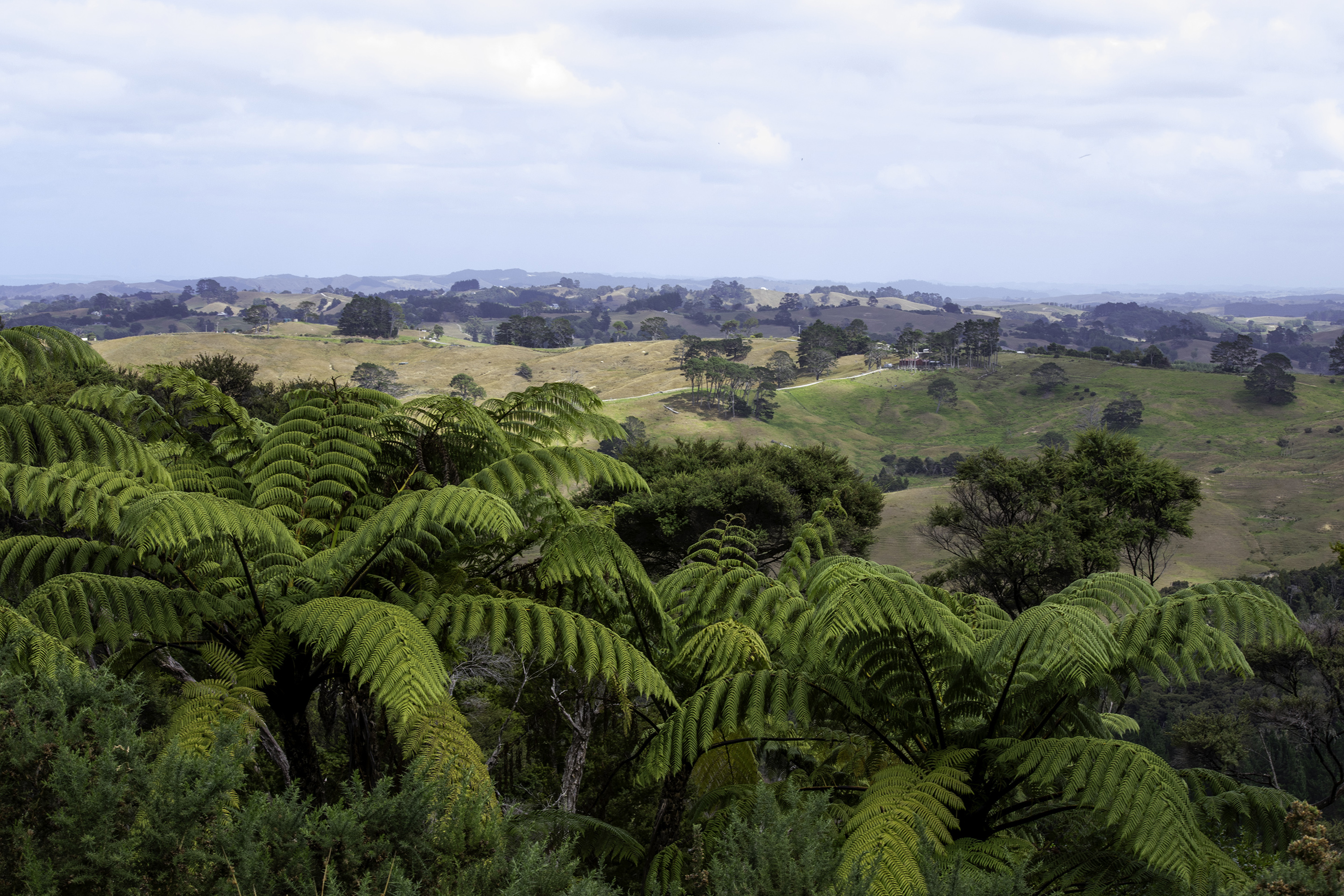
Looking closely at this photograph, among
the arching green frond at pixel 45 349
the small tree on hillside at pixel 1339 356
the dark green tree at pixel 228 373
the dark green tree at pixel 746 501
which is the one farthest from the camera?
the small tree on hillside at pixel 1339 356

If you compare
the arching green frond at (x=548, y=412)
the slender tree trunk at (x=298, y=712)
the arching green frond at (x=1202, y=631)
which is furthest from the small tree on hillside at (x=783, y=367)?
the slender tree trunk at (x=298, y=712)

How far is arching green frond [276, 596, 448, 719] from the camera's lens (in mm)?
4242

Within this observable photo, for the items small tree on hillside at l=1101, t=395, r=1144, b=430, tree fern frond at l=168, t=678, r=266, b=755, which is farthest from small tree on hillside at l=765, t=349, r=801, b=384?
tree fern frond at l=168, t=678, r=266, b=755

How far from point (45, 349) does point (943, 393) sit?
385ft

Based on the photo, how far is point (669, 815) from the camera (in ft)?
19.2

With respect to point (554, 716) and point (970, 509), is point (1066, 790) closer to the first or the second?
point (554, 716)

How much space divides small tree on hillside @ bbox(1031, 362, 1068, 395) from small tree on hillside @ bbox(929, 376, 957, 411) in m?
12.6

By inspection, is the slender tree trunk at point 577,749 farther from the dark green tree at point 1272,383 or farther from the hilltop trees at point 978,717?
the dark green tree at point 1272,383

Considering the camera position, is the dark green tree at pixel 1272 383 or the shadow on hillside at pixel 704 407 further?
the dark green tree at pixel 1272 383

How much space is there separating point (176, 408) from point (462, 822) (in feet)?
21.0

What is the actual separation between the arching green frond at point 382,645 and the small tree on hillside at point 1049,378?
412ft

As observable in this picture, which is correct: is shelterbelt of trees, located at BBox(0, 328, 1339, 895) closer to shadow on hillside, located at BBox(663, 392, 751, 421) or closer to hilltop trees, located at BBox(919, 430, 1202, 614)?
hilltop trees, located at BBox(919, 430, 1202, 614)

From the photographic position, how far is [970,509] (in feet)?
103

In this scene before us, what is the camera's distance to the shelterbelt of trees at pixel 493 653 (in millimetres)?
2980
